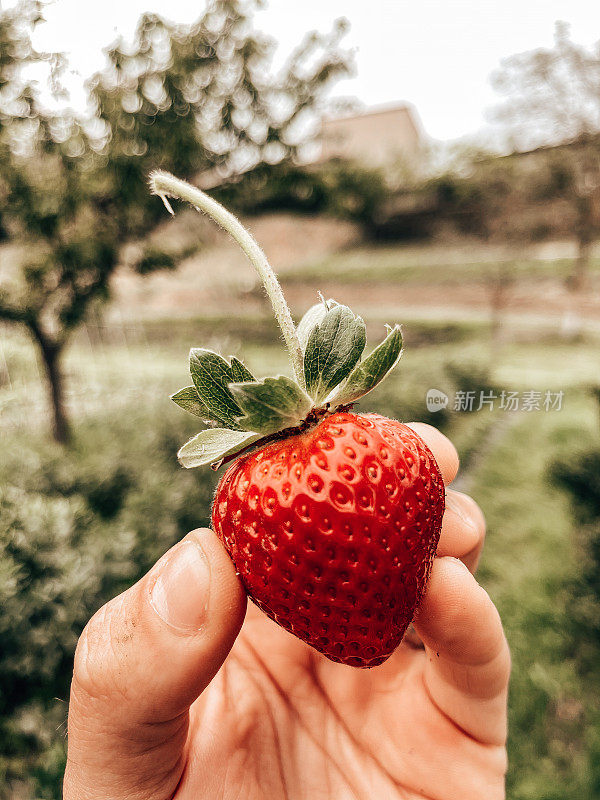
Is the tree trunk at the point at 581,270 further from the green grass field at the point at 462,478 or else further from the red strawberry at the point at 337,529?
the red strawberry at the point at 337,529

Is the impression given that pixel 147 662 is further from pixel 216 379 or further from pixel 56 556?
pixel 56 556

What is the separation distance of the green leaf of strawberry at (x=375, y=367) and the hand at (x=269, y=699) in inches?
9.6

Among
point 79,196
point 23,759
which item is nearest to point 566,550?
point 23,759

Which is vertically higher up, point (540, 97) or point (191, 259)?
point (540, 97)

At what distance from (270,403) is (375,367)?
0.12m

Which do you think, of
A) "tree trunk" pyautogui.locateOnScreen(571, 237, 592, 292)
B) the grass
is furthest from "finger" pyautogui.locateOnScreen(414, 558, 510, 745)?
"tree trunk" pyautogui.locateOnScreen(571, 237, 592, 292)

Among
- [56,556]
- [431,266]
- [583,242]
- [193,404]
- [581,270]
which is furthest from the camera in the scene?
[431,266]

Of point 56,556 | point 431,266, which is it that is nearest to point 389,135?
point 431,266

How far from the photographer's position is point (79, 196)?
8.46 feet

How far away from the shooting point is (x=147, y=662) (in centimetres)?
63

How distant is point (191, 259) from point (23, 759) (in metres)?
2.69

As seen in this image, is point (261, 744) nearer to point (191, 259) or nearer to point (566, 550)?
point (566, 550)

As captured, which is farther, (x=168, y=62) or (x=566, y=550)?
(x=566, y=550)

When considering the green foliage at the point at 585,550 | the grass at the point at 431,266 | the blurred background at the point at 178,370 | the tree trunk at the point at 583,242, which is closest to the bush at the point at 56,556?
the blurred background at the point at 178,370
